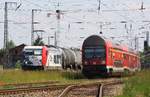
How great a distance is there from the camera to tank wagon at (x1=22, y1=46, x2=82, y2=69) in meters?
52.8

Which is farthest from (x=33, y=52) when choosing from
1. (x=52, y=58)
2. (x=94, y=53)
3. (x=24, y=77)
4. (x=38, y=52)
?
(x=24, y=77)

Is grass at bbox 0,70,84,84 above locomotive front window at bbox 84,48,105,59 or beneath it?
beneath

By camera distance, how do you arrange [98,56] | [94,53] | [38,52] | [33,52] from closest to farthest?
1. [98,56]
2. [94,53]
3. [33,52]
4. [38,52]

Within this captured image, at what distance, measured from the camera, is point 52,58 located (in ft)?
183

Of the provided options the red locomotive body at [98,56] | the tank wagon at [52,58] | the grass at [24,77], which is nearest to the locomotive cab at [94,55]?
the red locomotive body at [98,56]

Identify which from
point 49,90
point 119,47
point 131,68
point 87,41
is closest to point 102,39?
point 87,41

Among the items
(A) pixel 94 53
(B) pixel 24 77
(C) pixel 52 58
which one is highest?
(A) pixel 94 53

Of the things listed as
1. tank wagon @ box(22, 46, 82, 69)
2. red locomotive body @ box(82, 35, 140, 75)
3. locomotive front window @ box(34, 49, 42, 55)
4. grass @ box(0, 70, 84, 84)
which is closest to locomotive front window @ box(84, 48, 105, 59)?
red locomotive body @ box(82, 35, 140, 75)

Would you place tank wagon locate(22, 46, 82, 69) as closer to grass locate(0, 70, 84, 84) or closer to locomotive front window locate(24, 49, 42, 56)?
locomotive front window locate(24, 49, 42, 56)

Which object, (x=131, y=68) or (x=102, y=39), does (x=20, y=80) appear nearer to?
(x=102, y=39)

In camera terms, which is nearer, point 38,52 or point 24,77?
point 24,77

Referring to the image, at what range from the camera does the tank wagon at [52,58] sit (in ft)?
173

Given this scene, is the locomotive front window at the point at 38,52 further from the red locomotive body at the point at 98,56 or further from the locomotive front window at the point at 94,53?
the locomotive front window at the point at 94,53

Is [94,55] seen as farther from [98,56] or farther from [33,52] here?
[33,52]
